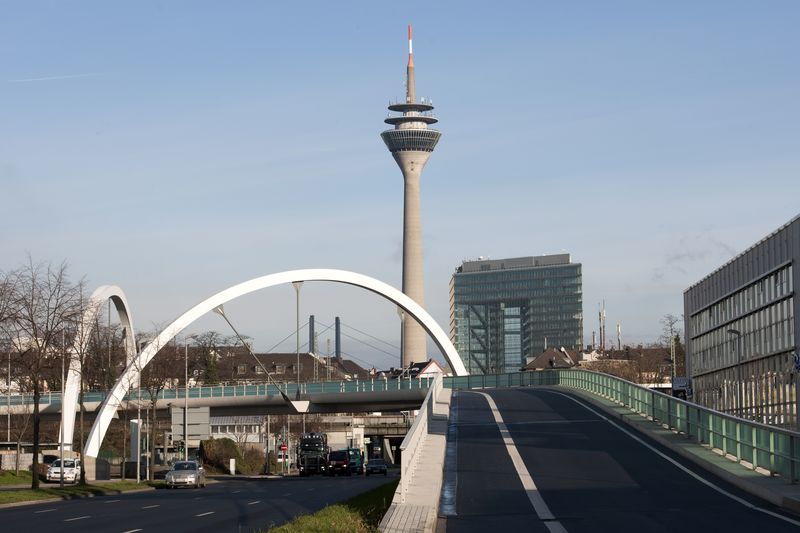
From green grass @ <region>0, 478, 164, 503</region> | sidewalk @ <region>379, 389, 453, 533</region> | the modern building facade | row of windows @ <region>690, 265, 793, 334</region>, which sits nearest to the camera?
sidewalk @ <region>379, 389, 453, 533</region>

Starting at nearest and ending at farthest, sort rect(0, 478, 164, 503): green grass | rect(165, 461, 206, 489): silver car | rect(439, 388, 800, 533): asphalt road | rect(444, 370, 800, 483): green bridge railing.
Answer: rect(439, 388, 800, 533): asphalt road, rect(444, 370, 800, 483): green bridge railing, rect(0, 478, 164, 503): green grass, rect(165, 461, 206, 489): silver car

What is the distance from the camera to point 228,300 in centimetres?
10619

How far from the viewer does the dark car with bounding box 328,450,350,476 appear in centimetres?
7838

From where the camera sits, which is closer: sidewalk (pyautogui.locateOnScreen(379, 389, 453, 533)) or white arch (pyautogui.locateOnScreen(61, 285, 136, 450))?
sidewalk (pyautogui.locateOnScreen(379, 389, 453, 533))

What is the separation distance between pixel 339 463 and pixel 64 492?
32102 mm

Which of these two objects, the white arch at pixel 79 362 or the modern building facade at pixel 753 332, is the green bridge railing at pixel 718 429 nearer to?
the modern building facade at pixel 753 332

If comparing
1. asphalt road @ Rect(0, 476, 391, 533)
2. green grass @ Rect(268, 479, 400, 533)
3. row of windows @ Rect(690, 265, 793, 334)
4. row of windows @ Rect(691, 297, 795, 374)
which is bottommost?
asphalt road @ Rect(0, 476, 391, 533)

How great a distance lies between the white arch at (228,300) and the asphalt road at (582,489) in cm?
5203

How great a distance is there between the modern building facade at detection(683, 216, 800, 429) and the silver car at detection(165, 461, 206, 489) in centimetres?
2916

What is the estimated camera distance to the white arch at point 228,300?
294 ft

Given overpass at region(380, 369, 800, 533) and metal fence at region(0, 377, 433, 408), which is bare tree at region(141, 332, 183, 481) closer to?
metal fence at region(0, 377, 433, 408)

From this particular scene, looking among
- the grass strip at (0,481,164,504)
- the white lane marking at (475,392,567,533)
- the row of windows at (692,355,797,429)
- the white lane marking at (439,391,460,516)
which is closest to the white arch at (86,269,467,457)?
the grass strip at (0,481,164,504)

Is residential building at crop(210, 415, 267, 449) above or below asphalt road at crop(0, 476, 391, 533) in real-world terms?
below

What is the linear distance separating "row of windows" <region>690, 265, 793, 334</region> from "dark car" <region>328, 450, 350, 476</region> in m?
27.8
